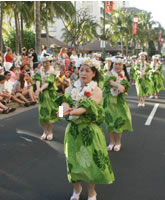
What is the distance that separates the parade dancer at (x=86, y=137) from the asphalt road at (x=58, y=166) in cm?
60

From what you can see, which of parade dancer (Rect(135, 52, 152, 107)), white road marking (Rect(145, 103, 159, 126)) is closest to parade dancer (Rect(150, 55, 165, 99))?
white road marking (Rect(145, 103, 159, 126))

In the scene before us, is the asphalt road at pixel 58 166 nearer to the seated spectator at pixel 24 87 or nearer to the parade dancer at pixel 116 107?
the parade dancer at pixel 116 107

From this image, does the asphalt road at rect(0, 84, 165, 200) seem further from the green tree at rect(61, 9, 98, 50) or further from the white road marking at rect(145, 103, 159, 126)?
the green tree at rect(61, 9, 98, 50)

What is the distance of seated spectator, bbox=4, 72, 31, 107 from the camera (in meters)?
12.0

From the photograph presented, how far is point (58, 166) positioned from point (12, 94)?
7.40 m

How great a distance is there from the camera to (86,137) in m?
4.00

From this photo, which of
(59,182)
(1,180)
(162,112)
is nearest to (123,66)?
(59,182)

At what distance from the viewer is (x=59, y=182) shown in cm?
502

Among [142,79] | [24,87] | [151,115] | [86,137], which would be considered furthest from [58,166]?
[24,87]

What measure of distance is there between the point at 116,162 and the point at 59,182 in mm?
1338

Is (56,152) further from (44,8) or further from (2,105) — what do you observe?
(44,8)

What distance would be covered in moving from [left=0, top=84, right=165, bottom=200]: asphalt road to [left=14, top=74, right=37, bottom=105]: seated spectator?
387 cm

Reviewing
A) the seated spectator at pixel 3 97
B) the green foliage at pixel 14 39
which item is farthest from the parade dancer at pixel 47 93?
the green foliage at pixel 14 39

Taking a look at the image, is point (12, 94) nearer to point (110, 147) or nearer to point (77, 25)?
point (110, 147)
